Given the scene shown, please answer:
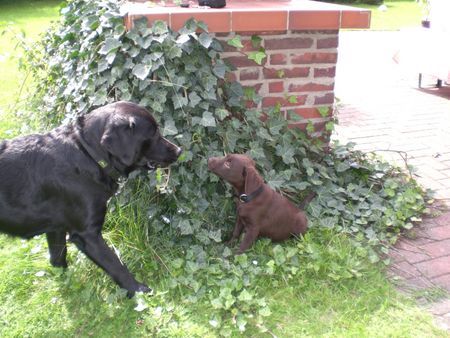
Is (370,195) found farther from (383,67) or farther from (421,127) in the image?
(383,67)

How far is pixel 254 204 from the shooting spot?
322 cm

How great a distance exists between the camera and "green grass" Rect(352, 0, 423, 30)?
18.8 metres

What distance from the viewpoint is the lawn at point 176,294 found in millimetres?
2668

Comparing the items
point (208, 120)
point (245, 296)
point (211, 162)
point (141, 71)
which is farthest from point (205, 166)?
point (245, 296)

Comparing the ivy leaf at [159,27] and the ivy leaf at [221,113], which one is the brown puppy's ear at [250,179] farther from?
the ivy leaf at [159,27]

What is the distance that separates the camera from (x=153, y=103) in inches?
129

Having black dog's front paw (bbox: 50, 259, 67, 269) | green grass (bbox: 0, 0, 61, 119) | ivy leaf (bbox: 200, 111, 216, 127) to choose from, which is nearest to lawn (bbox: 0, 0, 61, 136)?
green grass (bbox: 0, 0, 61, 119)

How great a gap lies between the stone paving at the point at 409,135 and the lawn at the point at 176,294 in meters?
0.26

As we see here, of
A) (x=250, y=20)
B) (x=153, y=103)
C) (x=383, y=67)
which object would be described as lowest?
(x=383, y=67)

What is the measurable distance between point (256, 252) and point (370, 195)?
4.03ft

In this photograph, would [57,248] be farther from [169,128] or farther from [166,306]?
[169,128]

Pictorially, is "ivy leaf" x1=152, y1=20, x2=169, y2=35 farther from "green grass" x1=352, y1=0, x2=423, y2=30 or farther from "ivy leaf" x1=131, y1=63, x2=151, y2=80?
"green grass" x1=352, y1=0, x2=423, y2=30

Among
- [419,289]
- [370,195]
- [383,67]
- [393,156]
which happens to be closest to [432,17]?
[383,67]

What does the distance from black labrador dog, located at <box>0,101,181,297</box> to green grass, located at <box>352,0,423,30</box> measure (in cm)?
1584
